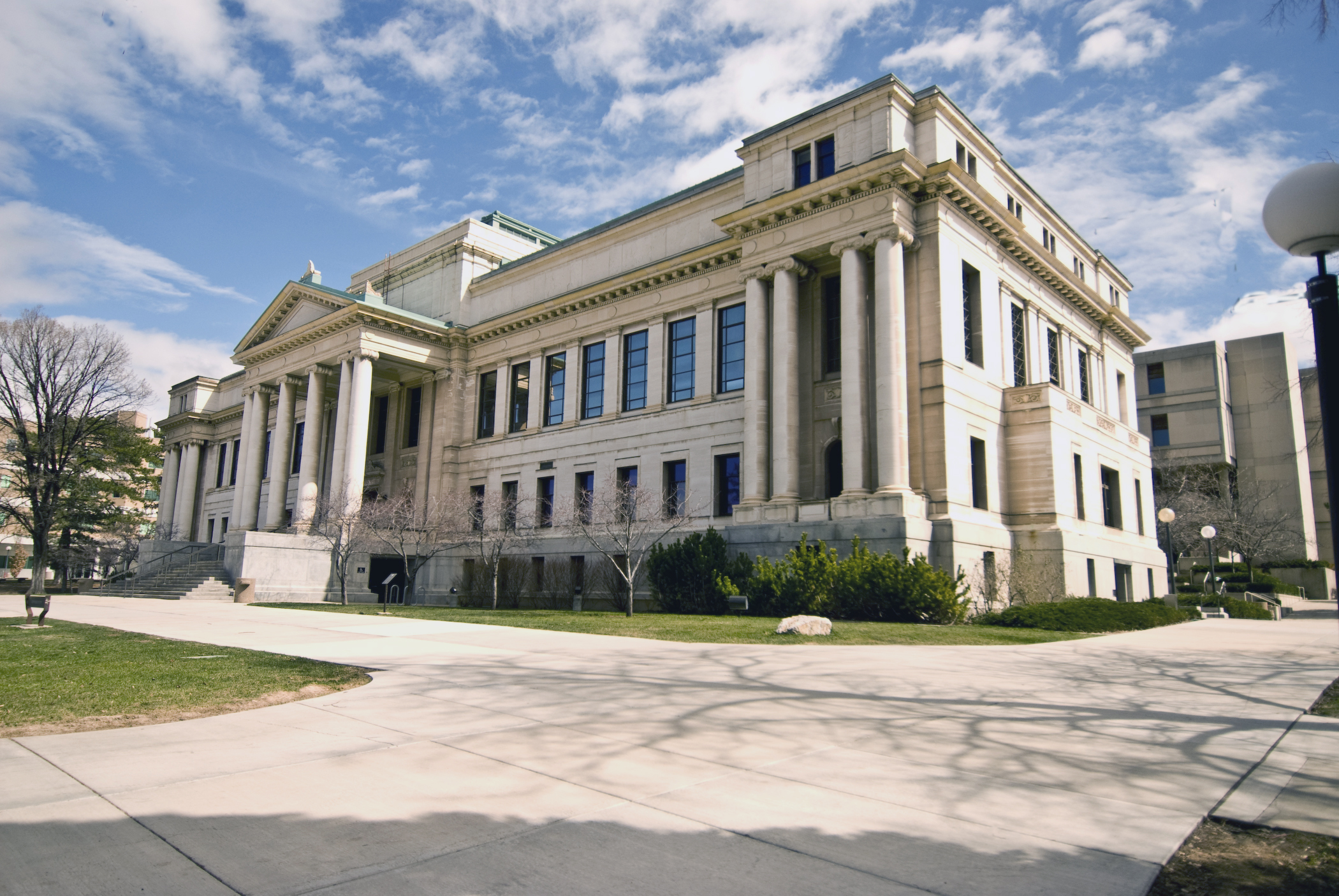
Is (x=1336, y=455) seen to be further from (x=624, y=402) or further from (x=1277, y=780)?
(x=624, y=402)

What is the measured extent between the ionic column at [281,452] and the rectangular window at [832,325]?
31.3 metres

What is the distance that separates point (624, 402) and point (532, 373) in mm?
7060

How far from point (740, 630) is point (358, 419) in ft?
99.9

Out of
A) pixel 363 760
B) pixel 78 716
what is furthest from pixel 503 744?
pixel 78 716

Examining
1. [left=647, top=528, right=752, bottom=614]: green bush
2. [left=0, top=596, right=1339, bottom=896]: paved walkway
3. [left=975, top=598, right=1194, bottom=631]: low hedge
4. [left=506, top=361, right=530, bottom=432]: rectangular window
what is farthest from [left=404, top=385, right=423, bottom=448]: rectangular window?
[left=0, top=596, right=1339, bottom=896]: paved walkway

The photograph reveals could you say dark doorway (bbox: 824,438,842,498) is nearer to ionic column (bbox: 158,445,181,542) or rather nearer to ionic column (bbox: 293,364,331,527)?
ionic column (bbox: 293,364,331,527)

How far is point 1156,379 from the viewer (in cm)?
7219

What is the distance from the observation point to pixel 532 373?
4512cm

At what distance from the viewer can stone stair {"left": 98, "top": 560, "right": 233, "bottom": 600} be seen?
3794cm

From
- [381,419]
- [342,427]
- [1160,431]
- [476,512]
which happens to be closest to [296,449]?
[381,419]

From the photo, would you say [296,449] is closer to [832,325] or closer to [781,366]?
[781,366]

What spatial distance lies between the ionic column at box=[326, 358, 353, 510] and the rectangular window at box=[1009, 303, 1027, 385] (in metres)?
32.0

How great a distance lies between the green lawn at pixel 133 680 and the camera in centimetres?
810

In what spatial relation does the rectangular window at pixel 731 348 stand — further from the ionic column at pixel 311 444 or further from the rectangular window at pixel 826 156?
the ionic column at pixel 311 444
